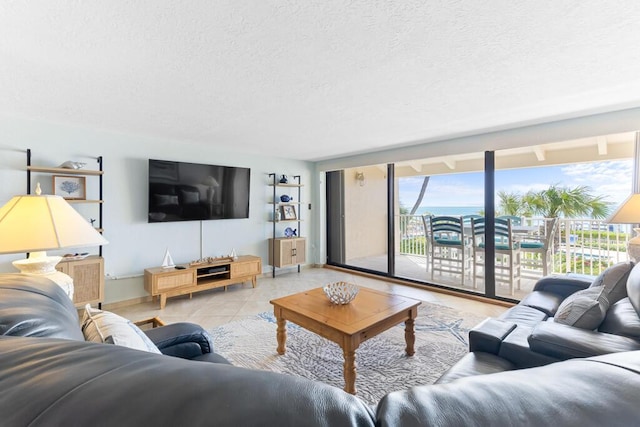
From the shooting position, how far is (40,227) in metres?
1.45

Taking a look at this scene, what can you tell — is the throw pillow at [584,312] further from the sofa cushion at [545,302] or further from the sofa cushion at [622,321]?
the sofa cushion at [545,302]

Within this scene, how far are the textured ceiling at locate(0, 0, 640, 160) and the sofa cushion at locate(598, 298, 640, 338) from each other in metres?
1.46

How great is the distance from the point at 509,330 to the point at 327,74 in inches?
78.4

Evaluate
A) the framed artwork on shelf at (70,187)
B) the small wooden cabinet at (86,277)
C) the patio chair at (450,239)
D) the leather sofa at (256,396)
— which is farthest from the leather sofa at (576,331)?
the framed artwork on shelf at (70,187)

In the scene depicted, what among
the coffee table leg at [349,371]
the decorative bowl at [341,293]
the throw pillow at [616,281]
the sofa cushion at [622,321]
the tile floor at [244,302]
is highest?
the throw pillow at [616,281]

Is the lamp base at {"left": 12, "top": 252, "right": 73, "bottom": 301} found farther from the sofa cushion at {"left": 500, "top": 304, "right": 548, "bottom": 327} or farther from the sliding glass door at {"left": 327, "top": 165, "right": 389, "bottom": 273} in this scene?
the sliding glass door at {"left": 327, "top": 165, "right": 389, "bottom": 273}

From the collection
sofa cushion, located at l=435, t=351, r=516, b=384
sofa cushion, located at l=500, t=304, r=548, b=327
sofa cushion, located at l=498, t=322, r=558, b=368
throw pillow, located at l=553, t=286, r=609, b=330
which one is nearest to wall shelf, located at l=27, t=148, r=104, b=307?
sofa cushion, located at l=435, t=351, r=516, b=384

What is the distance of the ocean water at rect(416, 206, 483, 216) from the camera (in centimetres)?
459

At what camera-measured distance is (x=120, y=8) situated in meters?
1.32

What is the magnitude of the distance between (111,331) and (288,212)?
4158 mm

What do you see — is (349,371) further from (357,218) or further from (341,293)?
(357,218)

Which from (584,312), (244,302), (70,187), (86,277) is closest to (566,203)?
(584,312)

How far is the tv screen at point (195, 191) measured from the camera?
3662 millimetres

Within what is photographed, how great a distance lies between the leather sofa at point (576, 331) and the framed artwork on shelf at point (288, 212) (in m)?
3.69
